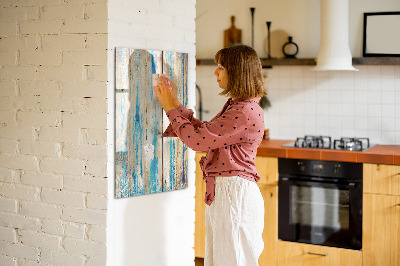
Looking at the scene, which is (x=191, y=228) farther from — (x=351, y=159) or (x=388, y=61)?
(x=388, y=61)

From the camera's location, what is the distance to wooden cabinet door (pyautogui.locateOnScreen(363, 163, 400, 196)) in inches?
149

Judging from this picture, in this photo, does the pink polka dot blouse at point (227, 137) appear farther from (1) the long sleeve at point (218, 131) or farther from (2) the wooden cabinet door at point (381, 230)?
(2) the wooden cabinet door at point (381, 230)

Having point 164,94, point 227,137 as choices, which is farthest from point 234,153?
point 164,94

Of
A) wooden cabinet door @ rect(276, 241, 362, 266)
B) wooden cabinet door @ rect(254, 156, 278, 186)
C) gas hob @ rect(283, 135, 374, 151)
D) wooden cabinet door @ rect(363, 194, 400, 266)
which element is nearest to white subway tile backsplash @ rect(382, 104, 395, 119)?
gas hob @ rect(283, 135, 374, 151)

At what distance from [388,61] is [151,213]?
2.31m

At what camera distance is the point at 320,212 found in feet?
Result: 13.5

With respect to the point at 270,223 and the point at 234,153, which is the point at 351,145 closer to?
the point at 270,223

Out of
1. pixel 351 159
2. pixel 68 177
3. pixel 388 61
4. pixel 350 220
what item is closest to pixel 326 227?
pixel 350 220

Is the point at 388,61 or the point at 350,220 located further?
the point at 388,61

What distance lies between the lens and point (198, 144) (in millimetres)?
2627

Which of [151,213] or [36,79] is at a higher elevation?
[36,79]

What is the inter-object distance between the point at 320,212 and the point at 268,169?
473mm

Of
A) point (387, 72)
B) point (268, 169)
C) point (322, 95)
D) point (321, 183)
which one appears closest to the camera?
point (321, 183)

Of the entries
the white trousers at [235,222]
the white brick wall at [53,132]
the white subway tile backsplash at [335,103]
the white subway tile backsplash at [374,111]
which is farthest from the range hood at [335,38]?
the white brick wall at [53,132]
